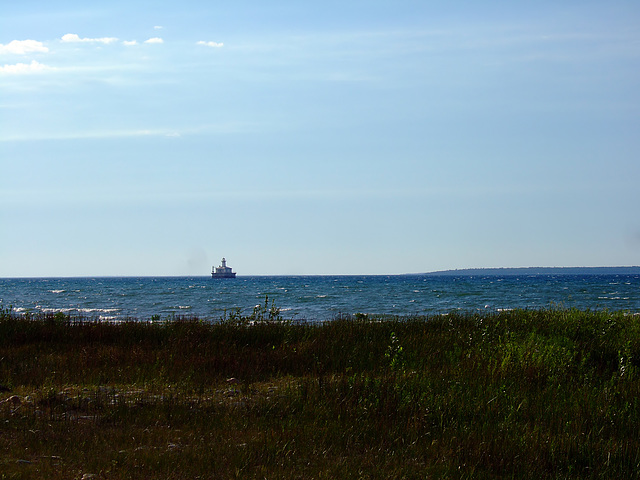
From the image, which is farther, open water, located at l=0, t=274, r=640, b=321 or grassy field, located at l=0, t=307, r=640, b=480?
open water, located at l=0, t=274, r=640, b=321

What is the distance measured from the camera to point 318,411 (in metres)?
8.10

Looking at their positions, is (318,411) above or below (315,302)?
above

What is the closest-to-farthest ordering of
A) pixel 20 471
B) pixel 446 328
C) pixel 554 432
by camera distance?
pixel 20 471 → pixel 554 432 → pixel 446 328

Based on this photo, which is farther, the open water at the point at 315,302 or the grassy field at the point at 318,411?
the open water at the point at 315,302

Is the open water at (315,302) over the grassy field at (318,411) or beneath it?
beneath

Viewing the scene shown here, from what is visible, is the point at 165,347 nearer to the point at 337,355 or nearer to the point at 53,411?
the point at 337,355

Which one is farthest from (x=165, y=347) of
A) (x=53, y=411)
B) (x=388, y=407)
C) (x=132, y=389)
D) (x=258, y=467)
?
(x=258, y=467)

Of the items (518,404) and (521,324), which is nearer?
(518,404)

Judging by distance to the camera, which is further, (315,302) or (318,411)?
(315,302)

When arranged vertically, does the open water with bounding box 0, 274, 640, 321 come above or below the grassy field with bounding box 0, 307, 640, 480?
below

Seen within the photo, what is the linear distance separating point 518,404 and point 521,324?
9.14 meters

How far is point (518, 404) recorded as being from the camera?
28.2 ft

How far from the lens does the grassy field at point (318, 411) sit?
627 centimetres

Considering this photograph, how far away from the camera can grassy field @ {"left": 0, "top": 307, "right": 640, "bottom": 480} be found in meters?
6.27
